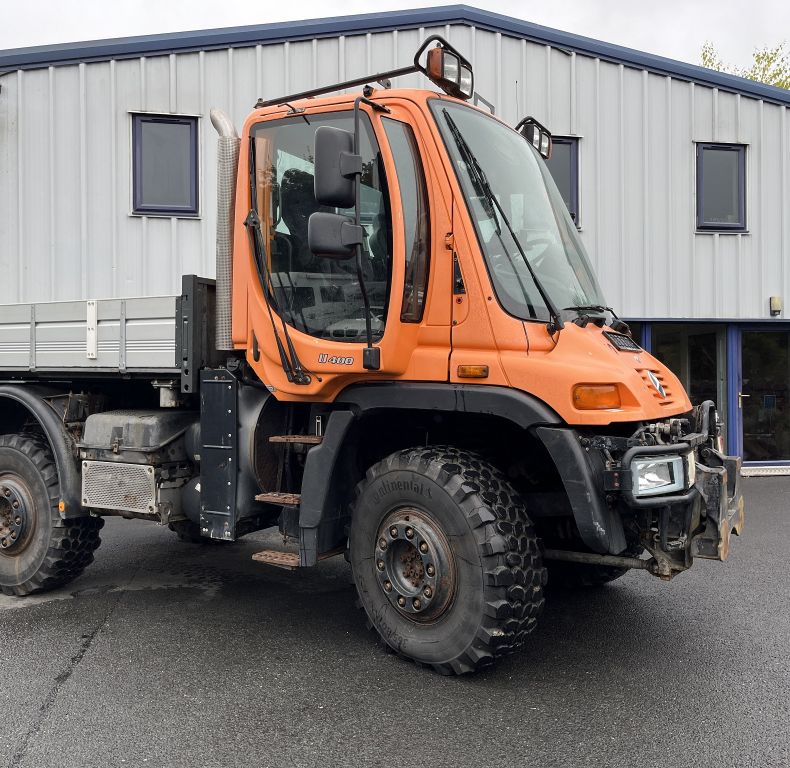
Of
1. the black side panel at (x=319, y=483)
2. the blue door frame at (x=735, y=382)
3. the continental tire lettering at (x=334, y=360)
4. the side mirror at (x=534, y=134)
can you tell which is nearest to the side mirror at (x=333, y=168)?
the continental tire lettering at (x=334, y=360)

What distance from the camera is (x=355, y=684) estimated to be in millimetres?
3662

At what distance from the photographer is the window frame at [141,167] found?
966cm

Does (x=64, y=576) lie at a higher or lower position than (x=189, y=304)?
lower

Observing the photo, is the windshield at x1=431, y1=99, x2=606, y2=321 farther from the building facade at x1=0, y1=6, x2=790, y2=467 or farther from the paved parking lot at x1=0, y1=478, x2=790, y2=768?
the building facade at x1=0, y1=6, x2=790, y2=467

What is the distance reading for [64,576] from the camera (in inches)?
205

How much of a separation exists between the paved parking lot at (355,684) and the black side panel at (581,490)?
774mm

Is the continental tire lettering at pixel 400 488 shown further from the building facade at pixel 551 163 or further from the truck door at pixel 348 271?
the building facade at pixel 551 163

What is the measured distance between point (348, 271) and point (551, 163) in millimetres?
7287

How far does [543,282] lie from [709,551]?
149 centimetres

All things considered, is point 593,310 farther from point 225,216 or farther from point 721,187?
point 721,187

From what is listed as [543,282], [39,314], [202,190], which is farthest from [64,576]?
[202,190]

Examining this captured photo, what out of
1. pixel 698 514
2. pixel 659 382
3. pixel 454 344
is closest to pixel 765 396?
pixel 659 382

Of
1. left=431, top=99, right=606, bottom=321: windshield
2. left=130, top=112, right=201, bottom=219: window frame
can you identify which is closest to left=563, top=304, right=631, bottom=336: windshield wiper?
left=431, top=99, right=606, bottom=321: windshield

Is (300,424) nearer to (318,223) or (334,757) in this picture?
(318,223)
